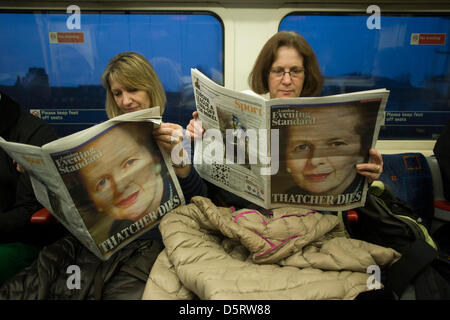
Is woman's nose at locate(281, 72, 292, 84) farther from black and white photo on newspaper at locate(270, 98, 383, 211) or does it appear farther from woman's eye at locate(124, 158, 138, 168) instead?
woman's eye at locate(124, 158, 138, 168)

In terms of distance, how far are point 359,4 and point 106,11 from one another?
6.11 feet

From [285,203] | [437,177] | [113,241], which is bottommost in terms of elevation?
[437,177]

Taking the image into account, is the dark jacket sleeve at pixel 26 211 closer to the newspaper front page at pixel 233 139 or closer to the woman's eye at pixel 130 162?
the woman's eye at pixel 130 162

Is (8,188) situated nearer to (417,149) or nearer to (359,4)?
(359,4)

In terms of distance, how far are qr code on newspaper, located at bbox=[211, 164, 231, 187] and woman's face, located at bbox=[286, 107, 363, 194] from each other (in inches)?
12.3

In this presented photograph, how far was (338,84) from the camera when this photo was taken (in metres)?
2.38

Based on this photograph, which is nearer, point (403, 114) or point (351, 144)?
point (351, 144)

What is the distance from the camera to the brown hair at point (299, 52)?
152 centimetres

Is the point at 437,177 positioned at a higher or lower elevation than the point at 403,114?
lower

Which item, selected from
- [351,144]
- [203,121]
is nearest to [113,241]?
[203,121]

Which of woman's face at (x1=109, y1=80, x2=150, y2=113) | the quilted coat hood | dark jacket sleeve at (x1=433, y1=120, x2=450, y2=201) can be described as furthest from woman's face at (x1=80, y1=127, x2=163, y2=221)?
dark jacket sleeve at (x1=433, y1=120, x2=450, y2=201)

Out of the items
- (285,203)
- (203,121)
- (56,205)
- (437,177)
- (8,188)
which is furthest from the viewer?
(437,177)

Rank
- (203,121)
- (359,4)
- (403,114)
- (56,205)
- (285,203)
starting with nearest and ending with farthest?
(56,205)
(285,203)
(203,121)
(359,4)
(403,114)

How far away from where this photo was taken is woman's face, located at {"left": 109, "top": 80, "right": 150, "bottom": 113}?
1.71m
